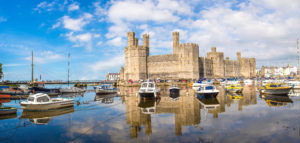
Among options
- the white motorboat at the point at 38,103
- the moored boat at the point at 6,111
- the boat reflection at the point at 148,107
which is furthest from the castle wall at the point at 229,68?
the moored boat at the point at 6,111

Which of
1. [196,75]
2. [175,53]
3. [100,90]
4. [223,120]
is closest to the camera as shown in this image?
[223,120]

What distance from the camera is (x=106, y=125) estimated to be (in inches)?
449

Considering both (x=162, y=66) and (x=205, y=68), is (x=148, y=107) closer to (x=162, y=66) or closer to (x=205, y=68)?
(x=162, y=66)

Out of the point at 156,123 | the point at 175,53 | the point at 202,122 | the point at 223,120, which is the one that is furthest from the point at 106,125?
the point at 175,53

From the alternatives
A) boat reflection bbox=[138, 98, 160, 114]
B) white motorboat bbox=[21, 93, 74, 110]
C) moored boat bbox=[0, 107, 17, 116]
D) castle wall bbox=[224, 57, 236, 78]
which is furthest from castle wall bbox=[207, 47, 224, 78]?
moored boat bbox=[0, 107, 17, 116]

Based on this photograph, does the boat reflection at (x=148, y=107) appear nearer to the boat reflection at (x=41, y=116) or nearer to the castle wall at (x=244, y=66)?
the boat reflection at (x=41, y=116)

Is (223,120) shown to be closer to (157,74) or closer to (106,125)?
(106,125)

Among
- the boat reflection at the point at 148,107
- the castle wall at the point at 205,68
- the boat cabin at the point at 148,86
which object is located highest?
the castle wall at the point at 205,68

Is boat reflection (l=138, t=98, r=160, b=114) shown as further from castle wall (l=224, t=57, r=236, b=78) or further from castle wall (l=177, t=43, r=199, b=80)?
castle wall (l=224, t=57, r=236, b=78)

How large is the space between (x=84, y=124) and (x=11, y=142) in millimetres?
3679

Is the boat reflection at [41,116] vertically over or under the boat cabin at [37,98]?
under

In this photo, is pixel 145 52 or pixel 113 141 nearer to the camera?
pixel 113 141

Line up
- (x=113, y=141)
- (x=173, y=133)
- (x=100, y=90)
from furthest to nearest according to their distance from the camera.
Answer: (x=100, y=90) < (x=173, y=133) < (x=113, y=141)

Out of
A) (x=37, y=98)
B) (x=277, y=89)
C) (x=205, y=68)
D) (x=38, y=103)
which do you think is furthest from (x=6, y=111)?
(x=205, y=68)
